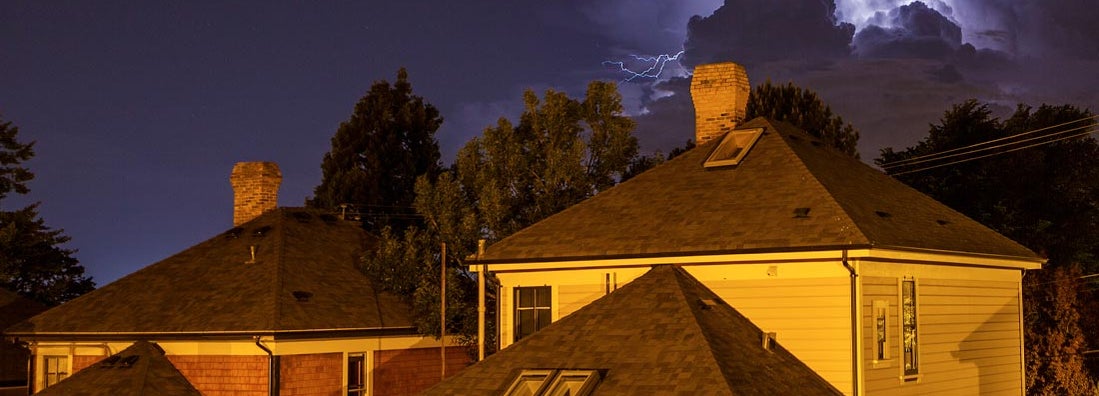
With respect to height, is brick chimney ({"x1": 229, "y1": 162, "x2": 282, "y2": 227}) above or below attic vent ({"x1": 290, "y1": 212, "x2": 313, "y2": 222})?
above

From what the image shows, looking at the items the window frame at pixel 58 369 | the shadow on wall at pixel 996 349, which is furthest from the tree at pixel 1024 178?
the window frame at pixel 58 369

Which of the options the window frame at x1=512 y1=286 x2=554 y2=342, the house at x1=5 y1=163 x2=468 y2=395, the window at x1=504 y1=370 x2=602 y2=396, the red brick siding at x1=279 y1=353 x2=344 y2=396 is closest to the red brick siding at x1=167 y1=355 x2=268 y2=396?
the house at x1=5 y1=163 x2=468 y2=395

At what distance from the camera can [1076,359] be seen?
36.0 meters

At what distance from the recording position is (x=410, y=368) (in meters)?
33.2

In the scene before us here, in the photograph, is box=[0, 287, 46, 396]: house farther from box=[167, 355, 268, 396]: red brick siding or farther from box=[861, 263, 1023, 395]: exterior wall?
box=[861, 263, 1023, 395]: exterior wall

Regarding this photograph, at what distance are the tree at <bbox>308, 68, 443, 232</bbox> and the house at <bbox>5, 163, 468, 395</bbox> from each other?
18.4 m

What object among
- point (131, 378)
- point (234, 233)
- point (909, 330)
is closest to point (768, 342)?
point (909, 330)

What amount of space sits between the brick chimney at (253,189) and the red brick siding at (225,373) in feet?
27.9

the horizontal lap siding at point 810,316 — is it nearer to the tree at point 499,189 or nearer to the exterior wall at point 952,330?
the exterior wall at point 952,330

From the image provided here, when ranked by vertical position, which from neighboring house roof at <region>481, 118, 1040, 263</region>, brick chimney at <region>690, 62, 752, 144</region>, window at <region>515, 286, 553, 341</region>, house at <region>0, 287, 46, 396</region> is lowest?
house at <region>0, 287, 46, 396</region>

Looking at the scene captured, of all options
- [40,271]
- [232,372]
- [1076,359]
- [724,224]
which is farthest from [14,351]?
[1076,359]

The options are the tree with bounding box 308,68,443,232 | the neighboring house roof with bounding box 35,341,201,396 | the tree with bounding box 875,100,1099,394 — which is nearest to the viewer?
the neighboring house roof with bounding box 35,341,201,396

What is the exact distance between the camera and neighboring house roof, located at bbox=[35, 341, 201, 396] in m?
28.9

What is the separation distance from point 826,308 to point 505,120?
13604 millimetres
